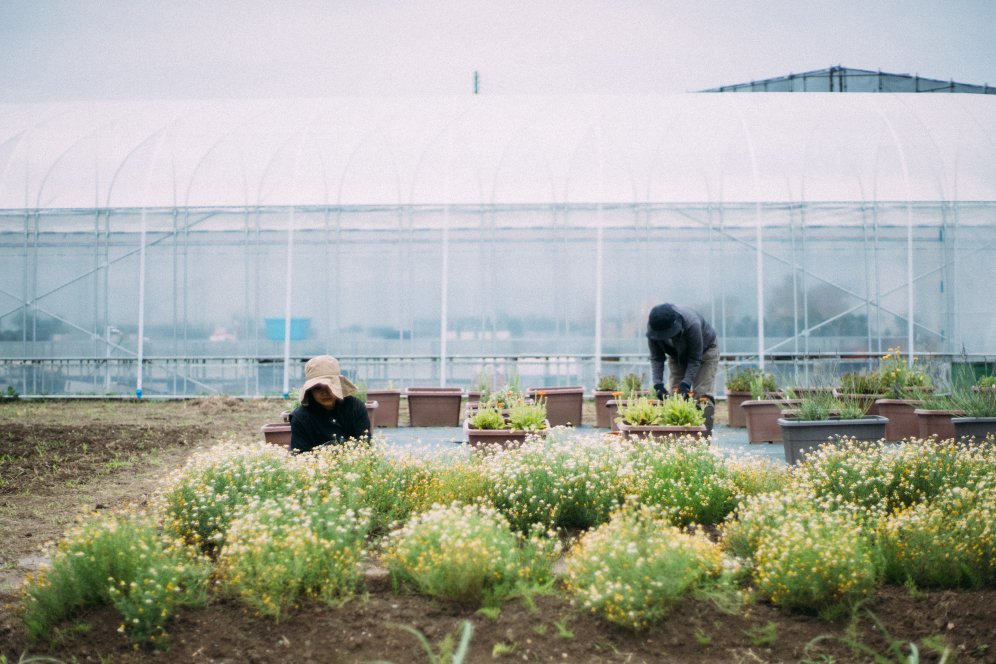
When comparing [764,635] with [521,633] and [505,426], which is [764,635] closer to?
[521,633]

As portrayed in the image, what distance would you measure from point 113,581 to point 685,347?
218 inches

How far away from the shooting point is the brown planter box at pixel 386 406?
970 centimetres

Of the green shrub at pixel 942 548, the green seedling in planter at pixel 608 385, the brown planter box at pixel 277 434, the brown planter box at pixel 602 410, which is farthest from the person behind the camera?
the green seedling in planter at pixel 608 385

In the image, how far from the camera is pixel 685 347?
22.6 feet

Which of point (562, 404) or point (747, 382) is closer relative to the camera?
point (747, 382)

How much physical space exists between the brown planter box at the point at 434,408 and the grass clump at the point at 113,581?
21.5 ft

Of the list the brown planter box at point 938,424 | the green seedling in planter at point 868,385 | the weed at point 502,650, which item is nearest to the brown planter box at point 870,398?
the green seedling in planter at point 868,385

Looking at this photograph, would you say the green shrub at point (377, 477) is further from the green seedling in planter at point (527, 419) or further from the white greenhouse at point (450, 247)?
the white greenhouse at point (450, 247)

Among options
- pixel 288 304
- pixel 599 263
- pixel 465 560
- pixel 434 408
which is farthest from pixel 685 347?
pixel 288 304

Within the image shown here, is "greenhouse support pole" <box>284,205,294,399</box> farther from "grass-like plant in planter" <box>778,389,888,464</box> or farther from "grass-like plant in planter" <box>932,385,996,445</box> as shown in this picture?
"grass-like plant in planter" <box>932,385,996,445</box>

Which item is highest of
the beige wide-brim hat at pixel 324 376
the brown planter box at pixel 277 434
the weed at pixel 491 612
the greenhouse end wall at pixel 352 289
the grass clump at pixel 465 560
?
the greenhouse end wall at pixel 352 289

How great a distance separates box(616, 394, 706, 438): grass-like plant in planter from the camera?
5781 millimetres

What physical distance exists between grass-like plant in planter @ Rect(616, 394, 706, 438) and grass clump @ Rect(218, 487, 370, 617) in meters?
3.09

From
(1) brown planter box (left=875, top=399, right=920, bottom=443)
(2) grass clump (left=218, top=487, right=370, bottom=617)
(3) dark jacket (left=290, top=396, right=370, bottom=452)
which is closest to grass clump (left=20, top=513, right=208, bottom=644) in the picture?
(2) grass clump (left=218, top=487, right=370, bottom=617)
